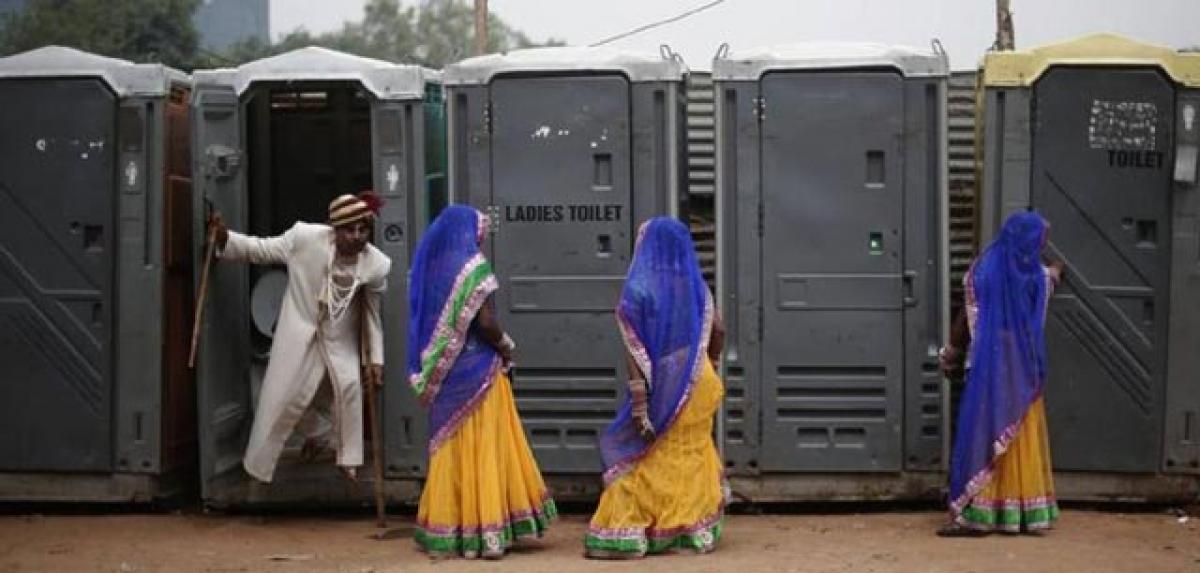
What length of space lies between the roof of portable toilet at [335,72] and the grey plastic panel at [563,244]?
41 centimetres

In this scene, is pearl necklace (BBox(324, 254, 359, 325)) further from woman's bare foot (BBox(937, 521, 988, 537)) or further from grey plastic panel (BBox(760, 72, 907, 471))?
woman's bare foot (BBox(937, 521, 988, 537))

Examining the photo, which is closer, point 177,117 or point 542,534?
point 542,534

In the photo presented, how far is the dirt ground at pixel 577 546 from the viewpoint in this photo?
758cm

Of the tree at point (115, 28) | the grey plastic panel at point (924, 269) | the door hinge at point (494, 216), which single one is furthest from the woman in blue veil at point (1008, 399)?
the tree at point (115, 28)

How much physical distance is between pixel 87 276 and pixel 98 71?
0.98 m

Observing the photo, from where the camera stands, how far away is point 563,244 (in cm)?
886

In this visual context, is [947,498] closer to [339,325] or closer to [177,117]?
[339,325]

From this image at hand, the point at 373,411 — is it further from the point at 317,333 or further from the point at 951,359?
the point at 951,359

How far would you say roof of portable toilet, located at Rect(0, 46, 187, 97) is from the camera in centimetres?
889

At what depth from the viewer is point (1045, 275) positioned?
325 inches

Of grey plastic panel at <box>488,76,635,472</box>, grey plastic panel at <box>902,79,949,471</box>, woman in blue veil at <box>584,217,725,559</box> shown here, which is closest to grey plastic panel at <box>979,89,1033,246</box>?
grey plastic panel at <box>902,79,949,471</box>

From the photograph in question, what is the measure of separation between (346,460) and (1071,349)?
3421 millimetres

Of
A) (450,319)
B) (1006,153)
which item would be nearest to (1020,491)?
(1006,153)

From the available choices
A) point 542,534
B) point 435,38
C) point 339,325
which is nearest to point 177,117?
point 339,325
